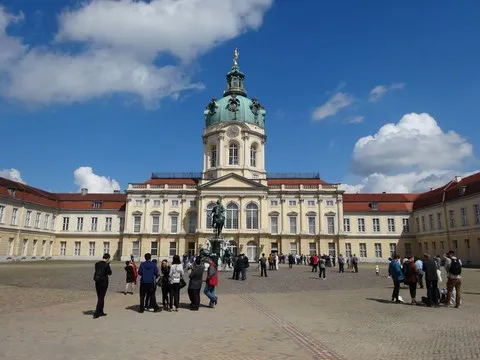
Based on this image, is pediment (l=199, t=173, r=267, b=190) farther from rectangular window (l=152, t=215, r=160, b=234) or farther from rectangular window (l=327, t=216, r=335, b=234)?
rectangular window (l=327, t=216, r=335, b=234)

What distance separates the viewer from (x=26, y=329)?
941cm

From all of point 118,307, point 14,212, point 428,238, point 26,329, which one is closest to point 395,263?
point 118,307

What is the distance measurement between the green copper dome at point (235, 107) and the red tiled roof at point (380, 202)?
773 inches

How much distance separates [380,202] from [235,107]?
28952 millimetres

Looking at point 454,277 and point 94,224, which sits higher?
point 94,224

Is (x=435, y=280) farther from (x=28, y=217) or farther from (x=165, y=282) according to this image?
(x=28, y=217)

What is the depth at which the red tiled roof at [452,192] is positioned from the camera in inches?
1894

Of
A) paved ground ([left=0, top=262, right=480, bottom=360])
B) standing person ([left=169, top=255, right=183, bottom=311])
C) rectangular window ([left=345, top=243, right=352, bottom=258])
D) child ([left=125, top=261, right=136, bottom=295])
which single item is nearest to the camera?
paved ground ([left=0, top=262, right=480, bottom=360])

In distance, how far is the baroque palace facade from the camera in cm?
5628

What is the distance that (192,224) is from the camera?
60562 mm

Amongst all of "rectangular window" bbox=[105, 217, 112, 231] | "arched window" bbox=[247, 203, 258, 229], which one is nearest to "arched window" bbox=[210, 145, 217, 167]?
"arched window" bbox=[247, 203, 258, 229]

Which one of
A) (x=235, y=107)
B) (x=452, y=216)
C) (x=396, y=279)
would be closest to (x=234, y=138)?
(x=235, y=107)

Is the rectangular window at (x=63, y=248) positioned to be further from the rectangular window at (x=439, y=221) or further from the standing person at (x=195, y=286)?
the standing person at (x=195, y=286)

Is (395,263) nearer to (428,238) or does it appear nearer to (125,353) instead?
(125,353)
